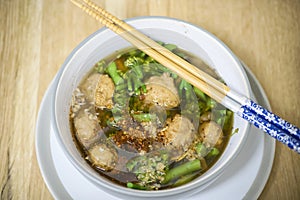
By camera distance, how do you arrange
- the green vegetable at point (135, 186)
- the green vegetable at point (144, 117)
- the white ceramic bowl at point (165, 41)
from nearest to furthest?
the white ceramic bowl at point (165, 41)
the green vegetable at point (135, 186)
the green vegetable at point (144, 117)

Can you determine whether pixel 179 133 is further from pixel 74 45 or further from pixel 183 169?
pixel 74 45

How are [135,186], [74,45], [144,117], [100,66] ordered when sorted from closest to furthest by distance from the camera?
[135,186]
[144,117]
[100,66]
[74,45]

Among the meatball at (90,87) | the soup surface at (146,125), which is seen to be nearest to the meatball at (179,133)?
the soup surface at (146,125)

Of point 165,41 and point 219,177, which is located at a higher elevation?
point 165,41

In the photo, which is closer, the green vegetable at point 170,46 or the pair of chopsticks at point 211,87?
the pair of chopsticks at point 211,87

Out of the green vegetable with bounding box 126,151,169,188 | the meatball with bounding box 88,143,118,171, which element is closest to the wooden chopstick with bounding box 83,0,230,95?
the green vegetable with bounding box 126,151,169,188

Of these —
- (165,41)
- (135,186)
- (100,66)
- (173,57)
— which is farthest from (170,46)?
(135,186)

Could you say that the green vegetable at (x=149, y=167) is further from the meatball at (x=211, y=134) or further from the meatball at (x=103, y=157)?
the meatball at (x=211, y=134)
